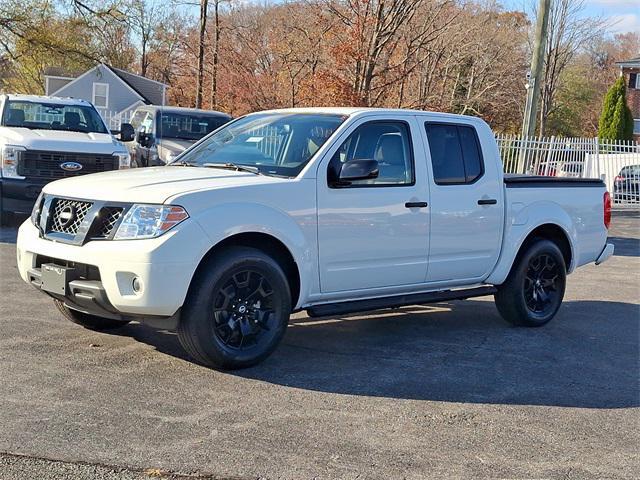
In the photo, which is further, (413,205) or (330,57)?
(330,57)


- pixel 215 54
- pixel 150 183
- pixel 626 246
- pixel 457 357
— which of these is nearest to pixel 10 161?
pixel 150 183

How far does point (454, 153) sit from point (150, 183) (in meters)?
2.83

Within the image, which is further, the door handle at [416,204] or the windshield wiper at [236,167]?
the door handle at [416,204]

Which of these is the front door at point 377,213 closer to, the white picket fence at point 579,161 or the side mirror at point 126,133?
the side mirror at point 126,133

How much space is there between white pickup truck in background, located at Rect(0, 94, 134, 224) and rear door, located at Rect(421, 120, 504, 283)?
6.69 meters

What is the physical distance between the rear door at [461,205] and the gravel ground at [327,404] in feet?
2.23

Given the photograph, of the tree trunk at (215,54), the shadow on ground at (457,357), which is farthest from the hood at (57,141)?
the tree trunk at (215,54)

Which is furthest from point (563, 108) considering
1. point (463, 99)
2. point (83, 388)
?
point (83, 388)

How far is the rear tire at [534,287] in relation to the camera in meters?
7.72

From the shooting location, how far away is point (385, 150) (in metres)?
6.78

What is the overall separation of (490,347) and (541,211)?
1545mm

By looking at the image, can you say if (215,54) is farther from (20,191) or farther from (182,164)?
(182,164)

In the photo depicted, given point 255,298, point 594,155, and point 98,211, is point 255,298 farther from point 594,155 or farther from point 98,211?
point 594,155

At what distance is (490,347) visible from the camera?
7062mm
